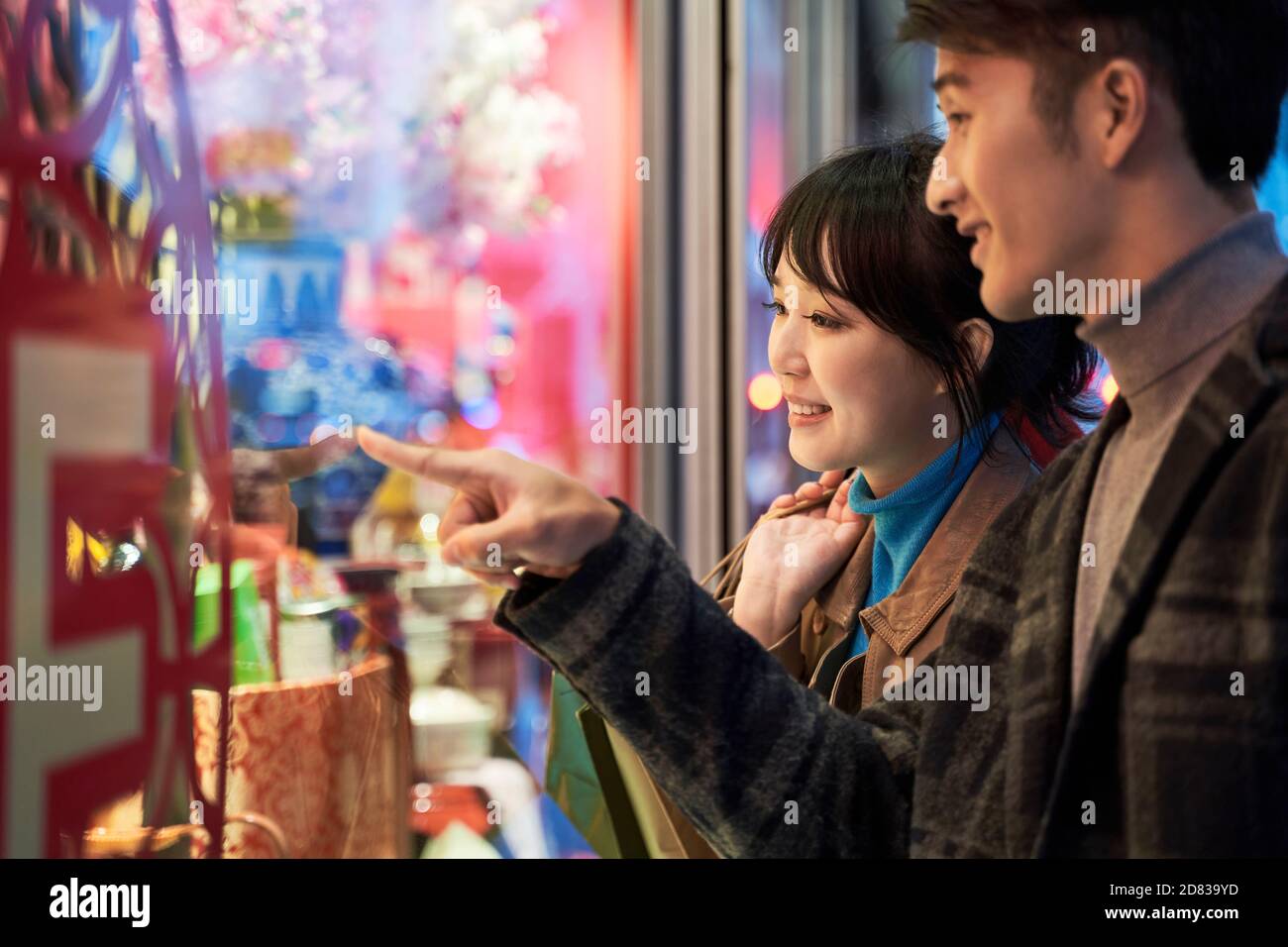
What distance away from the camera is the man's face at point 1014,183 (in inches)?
35.5

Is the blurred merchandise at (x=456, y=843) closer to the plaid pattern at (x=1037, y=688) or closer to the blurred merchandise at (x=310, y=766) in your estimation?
the blurred merchandise at (x=310, y=766)

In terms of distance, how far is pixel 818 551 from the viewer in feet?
4.15

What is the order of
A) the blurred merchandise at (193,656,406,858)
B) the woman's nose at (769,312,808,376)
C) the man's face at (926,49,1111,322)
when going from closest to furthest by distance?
the man's face at (926,49,1111,322), the woman's nose at (769,312,808,376), the blurred merchandise at (193,656,406,858)

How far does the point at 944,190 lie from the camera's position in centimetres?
96

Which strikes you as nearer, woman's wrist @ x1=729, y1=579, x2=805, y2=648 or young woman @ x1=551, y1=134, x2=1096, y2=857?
young woman @ x1=551, y1=134, x2=1096, y2=857

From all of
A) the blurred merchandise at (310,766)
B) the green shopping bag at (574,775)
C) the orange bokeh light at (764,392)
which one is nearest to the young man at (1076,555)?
the green shopping bag at (574,775)

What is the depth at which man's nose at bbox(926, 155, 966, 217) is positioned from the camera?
0.96 metres

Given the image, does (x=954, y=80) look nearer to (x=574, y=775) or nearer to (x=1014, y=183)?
(x=1014, y=183)

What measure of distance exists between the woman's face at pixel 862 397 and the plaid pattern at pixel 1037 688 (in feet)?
0.61

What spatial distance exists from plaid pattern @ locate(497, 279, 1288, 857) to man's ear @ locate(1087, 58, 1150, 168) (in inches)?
6.6

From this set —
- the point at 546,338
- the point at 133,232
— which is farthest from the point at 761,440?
the point at 133,232

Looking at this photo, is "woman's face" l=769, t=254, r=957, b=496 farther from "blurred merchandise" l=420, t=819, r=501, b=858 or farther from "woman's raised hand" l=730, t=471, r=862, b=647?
"blurred merchandise" l=420, t=819, r=501, b=858

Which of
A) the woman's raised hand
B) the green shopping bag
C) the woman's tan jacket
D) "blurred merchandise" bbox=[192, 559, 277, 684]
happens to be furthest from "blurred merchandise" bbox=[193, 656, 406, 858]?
the woman's raised hand
